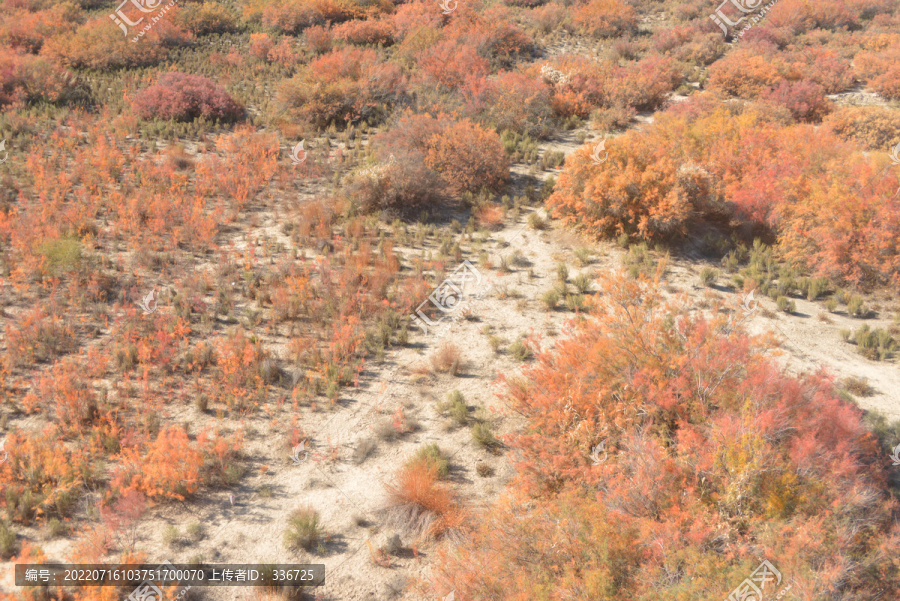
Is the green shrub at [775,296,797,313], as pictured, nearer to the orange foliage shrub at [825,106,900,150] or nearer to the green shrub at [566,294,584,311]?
the green shrub at [566,294,584,311]

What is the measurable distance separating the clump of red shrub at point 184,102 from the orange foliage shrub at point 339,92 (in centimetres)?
178

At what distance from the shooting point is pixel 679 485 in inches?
222

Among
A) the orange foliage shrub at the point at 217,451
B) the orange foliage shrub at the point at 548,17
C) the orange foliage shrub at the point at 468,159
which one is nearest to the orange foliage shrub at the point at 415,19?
the orange foliage shrub at the point at 548,17

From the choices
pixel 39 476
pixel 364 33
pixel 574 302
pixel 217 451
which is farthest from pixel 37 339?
pixel 364 33

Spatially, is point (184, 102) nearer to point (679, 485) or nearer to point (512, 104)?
point (512, 104)

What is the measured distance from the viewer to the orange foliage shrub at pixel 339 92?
56.5ft

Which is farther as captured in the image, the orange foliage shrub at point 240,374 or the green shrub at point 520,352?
the green shrub at point 520,352

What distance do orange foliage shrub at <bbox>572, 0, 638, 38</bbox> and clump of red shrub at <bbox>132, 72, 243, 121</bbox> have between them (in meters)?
17.1

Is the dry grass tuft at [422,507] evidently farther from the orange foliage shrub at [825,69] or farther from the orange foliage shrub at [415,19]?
the orange foliage shrub at [415,19]

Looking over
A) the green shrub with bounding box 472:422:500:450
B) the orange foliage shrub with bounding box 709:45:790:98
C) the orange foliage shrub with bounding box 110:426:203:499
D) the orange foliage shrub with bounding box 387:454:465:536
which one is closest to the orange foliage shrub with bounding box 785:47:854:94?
the orange foliage shrub with bounding box 709:45:790:98

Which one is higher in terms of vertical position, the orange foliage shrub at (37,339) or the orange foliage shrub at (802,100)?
the orange foliage shrub at (802,100)

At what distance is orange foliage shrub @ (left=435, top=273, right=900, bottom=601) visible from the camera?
493 centimetres

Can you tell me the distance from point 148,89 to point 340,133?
616 centimetres

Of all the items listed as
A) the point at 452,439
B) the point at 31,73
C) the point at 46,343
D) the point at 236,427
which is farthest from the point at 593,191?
the point at 31,73
